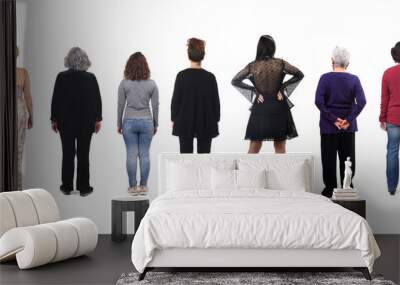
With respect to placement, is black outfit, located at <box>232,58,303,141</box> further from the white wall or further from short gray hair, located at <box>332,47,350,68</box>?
short gray hair, located at <box>332,47,350,68</box>

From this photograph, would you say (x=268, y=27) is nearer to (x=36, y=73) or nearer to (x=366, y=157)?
(x=366, y=157)

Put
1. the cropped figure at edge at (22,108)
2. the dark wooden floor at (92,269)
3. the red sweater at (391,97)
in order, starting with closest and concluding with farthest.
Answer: the dark wooden floor at (92,269)
the red sweater at (391,97)
the cropped figure at edge at (22,108)

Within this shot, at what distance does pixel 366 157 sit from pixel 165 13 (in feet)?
9.92

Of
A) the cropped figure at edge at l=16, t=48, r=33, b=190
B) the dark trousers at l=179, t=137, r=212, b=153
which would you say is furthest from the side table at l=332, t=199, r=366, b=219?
the cropped figure at edge at l=16, t=48, r=33, b=190

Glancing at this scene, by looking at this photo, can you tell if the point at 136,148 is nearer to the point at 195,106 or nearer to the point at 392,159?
the point at 195,106

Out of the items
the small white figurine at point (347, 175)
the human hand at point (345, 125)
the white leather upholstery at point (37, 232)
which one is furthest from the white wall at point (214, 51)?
the white leather upholstery at point (37, 232)

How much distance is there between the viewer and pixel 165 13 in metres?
8.07

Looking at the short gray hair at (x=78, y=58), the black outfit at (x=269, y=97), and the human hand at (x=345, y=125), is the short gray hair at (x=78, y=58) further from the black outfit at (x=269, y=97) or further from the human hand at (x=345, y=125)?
the human hand at (x=345, y=125)

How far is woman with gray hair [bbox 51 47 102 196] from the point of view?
8.15 metres

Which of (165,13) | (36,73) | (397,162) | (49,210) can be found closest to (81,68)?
(36,73)

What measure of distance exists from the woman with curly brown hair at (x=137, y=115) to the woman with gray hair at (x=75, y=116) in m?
0.40

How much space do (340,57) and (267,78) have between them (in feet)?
3.04

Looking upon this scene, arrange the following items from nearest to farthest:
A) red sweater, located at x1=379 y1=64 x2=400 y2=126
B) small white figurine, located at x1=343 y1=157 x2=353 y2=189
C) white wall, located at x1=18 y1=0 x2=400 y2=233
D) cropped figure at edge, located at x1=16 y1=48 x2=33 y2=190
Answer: small white figurine, located at x1=343 y1=157 x2=353 y2=189 → red sweater, located at x1=379 y1=64 x2=400 y2=126 → white wall, located at x1=18 y1=0 x2=400 y2=233 → cropped figure at edge, located at x1=16 y1=48 x2=33 y2=190

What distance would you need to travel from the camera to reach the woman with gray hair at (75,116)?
8.15 meters
